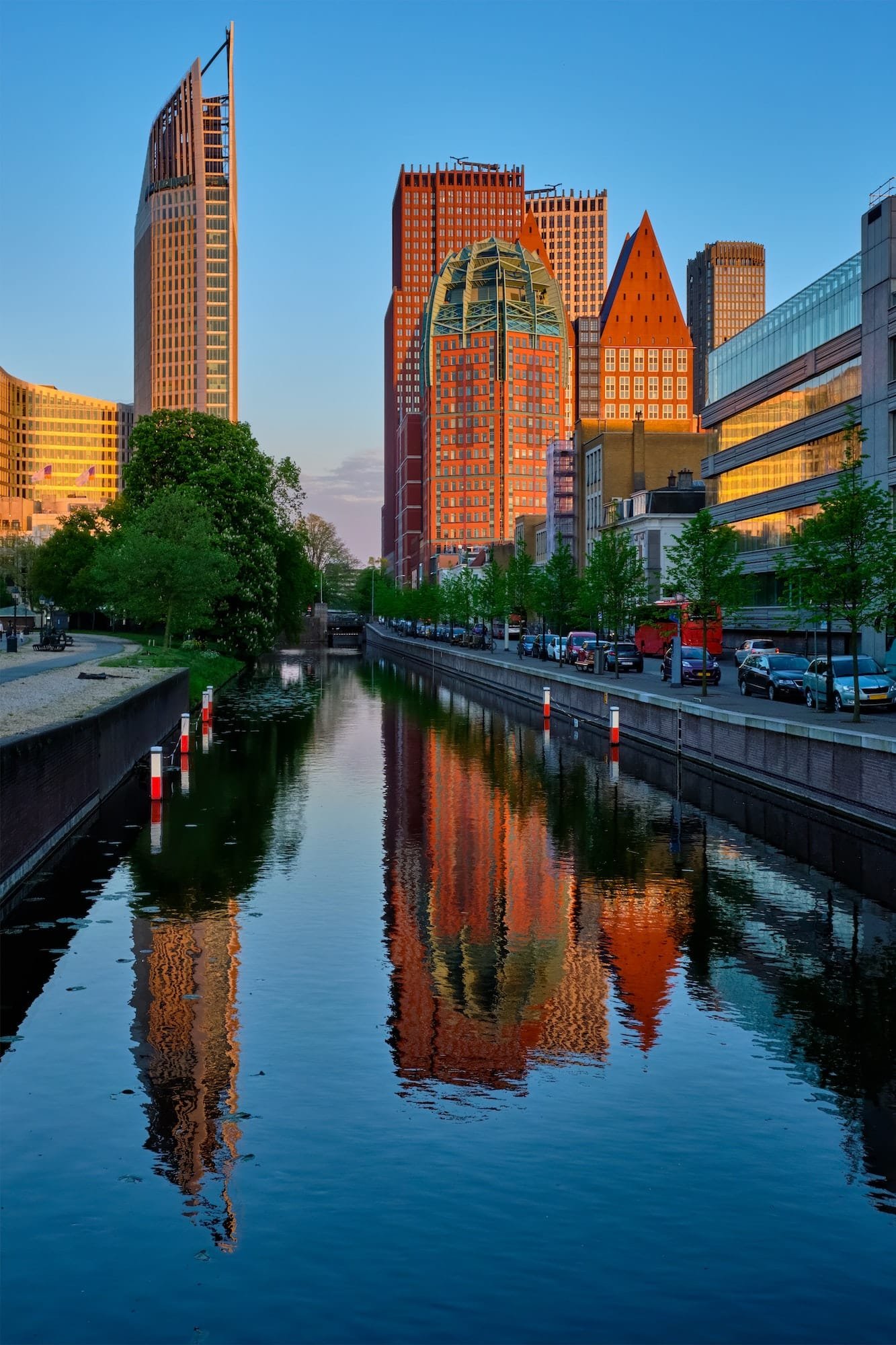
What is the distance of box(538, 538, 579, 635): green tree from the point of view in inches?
3667

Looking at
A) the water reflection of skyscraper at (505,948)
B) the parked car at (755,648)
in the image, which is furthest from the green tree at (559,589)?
the water reflection of skyscraper at (505,948)

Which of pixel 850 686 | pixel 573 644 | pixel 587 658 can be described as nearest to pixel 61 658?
pixel 587 658

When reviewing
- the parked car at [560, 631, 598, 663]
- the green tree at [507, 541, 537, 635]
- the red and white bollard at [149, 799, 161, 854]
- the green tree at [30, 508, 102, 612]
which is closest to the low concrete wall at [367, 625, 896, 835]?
the red and white bollard at [149, 799, 161, 854]

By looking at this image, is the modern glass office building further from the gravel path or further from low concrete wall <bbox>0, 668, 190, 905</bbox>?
low concrete wall <bbox>0, 668, 190, 905</bbox>

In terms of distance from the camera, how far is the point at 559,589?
93.9 metres

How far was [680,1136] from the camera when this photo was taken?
→ 1127cm

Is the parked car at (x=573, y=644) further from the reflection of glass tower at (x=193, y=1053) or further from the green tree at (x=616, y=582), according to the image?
the reflection of glass tower at (x=193, y=1053)

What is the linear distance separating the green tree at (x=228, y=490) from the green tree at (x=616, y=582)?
2118cm

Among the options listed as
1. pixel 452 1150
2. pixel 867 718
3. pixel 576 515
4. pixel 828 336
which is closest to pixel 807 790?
pixel 867 718

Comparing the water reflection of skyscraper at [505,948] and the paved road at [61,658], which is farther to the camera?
the paved road at [61,658]

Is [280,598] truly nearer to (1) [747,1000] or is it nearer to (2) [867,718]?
(2) [867,718]

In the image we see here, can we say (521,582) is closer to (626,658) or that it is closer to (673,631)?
(626,658)

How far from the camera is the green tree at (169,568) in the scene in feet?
217

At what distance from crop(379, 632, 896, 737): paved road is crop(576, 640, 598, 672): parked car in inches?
22.1
